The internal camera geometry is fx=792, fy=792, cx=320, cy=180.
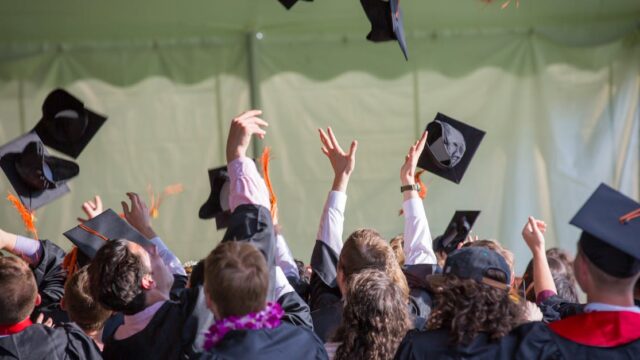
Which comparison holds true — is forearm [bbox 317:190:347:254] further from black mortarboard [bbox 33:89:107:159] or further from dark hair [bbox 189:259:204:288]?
black mortarboard [bbox 33:89:107:159]

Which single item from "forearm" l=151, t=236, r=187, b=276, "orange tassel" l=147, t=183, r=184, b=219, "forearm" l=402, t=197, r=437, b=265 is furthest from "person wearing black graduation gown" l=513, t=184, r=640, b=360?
"orange tassel" l=147, t=183, r=184, b=219

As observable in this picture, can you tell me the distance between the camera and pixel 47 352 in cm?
287

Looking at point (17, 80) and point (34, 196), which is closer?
point (34, 196)

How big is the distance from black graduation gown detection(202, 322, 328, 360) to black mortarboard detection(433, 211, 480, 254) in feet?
9.22

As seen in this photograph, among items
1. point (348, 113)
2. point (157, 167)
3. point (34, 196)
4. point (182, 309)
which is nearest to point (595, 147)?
point (348, 113)

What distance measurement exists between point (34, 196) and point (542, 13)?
466 centimetres

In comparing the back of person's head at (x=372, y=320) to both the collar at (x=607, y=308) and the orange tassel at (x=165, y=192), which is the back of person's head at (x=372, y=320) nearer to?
the collar at (x=607, y=308)

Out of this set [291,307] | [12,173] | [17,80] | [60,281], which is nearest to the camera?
[291,307]

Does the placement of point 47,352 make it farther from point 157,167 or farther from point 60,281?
point 157,167

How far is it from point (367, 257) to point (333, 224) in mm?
384

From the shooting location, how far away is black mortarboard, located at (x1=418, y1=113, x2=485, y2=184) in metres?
4.81

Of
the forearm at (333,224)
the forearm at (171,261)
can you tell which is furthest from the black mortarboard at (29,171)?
the forearm at (333,224)

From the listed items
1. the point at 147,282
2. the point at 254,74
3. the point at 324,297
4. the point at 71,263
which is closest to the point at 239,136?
the point at 147,282

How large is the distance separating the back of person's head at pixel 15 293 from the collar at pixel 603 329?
1.87m
